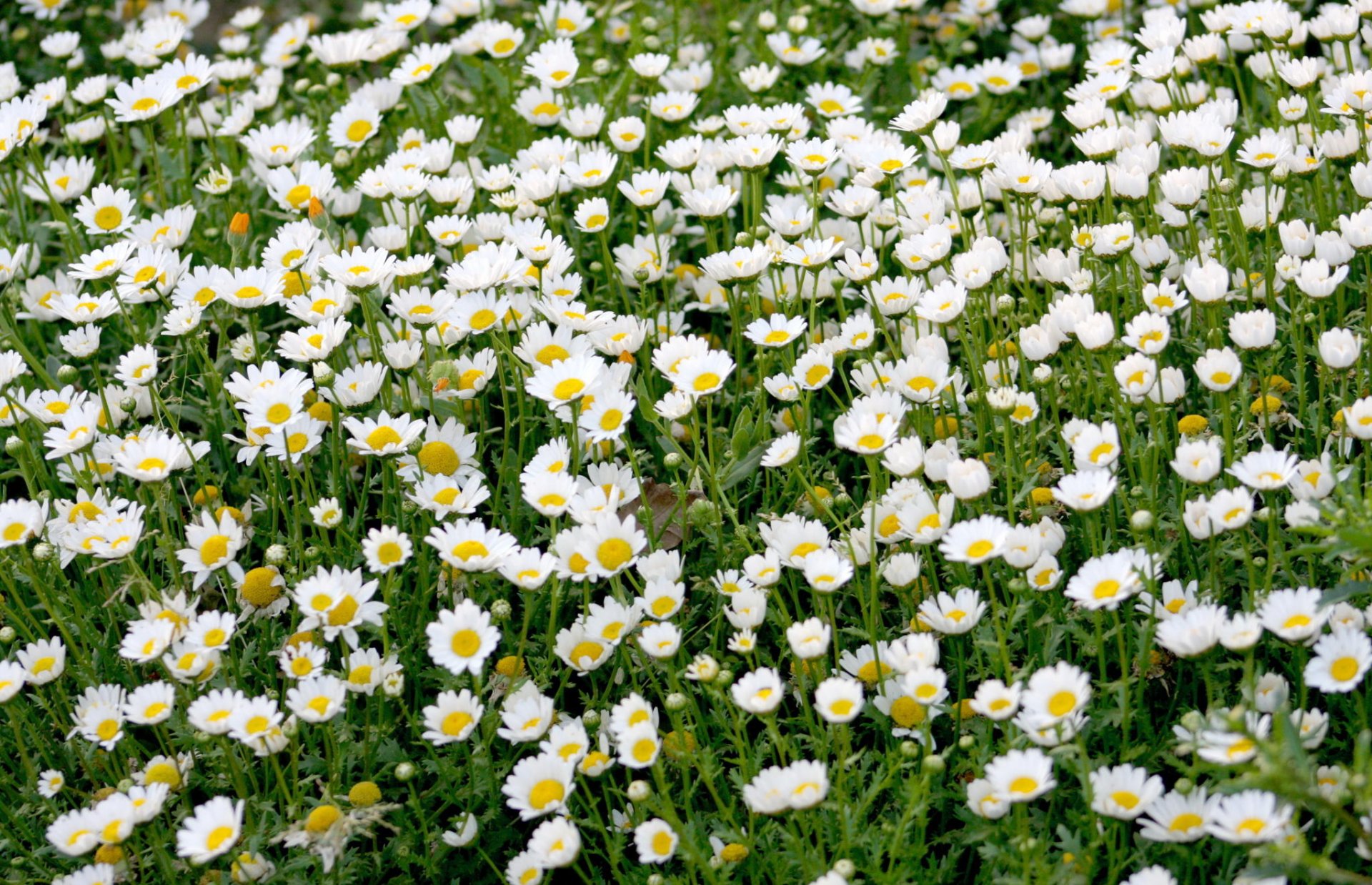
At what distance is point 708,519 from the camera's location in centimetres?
293

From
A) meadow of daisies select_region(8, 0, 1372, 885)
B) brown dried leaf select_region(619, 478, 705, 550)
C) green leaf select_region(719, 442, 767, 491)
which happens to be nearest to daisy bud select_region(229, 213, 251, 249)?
meadow of daisies select_region(8, 0, 1372, 885)

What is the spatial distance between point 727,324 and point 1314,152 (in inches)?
61.3

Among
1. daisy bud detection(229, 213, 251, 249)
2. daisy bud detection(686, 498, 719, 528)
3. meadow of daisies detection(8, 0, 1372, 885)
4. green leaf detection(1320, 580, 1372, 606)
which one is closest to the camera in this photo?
green leaf detection(1320, 580, 1372, 606)

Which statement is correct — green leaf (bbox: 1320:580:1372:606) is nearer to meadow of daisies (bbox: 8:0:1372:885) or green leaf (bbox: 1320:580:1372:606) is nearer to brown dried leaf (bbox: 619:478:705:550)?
meadow of daisies (bbox: 8:0:1372:885)

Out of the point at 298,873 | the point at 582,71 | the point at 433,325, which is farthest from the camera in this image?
the point at 582,71

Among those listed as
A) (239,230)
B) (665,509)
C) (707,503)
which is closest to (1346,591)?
(707,503)

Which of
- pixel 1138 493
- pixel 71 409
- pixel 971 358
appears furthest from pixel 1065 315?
pixel 71 409

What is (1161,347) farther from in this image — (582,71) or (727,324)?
(582,71)

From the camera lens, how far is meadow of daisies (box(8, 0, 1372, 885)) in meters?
2.51

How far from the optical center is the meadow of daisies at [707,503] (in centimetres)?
251

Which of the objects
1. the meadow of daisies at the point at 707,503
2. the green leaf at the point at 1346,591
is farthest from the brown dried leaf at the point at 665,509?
the green leaf at the point at 1346,591

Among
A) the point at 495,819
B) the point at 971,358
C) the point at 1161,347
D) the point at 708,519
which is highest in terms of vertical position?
the point at 1161,347

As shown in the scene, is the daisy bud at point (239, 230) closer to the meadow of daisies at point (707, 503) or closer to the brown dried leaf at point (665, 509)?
the meadow of daisies at point (707, 503)

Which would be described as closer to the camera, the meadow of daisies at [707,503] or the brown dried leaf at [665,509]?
the meadow of daisies at [707,503]
